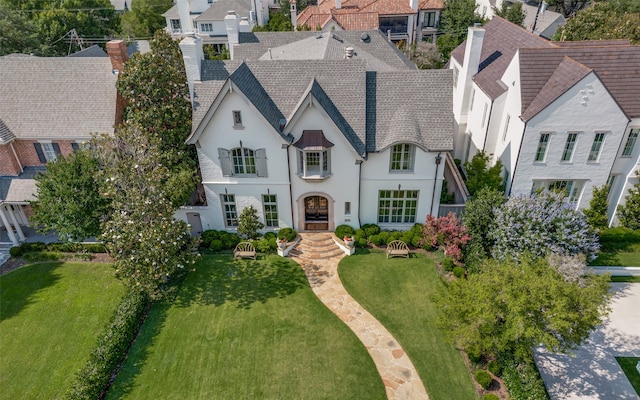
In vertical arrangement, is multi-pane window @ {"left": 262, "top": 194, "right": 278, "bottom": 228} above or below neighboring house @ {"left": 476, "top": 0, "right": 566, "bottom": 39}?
below

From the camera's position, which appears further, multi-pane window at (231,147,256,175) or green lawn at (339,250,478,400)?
multi-pane window at (231,147,256,175)

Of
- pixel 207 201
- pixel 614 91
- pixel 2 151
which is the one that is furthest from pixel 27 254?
pixel 614 91

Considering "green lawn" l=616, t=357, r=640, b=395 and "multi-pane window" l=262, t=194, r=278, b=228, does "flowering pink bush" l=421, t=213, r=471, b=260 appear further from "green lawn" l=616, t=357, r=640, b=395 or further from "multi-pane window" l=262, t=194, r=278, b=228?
"multi-pane window" l=262, t=194, r=278, b=228

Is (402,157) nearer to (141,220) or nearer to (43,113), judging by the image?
(141,220)

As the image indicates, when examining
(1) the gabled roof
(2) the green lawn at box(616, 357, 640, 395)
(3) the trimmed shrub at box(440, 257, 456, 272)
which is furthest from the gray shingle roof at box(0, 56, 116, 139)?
(2) the green lawn at box(616, 357, 640, 395)

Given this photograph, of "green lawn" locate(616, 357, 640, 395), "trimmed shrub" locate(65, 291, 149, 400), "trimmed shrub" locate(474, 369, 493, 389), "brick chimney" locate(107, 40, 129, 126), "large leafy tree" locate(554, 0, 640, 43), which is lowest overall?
"green lawn" locate(616, 357, 640, 395)

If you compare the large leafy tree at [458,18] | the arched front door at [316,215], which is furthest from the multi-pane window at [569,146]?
the large leafy tree at [458,18]

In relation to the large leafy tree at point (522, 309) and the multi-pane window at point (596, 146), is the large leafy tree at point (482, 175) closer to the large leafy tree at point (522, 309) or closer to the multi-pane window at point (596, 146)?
the multi-pane window at point (596, 146)
